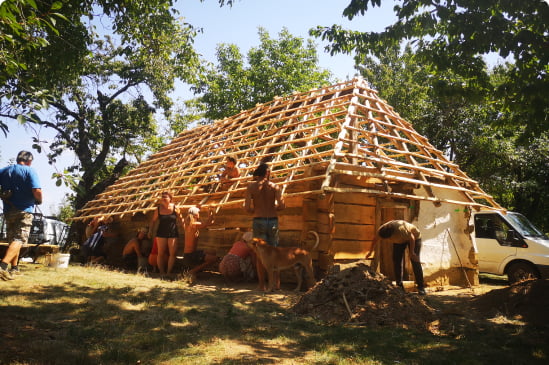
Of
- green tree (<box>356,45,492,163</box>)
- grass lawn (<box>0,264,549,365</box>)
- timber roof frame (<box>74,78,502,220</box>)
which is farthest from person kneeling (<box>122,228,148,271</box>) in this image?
green tree (<box>356,45,492,163</box>)

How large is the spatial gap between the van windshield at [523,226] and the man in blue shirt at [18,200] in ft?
35.2

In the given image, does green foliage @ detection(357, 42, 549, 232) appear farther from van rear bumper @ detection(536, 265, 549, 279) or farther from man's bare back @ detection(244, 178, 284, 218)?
man's bare back @ detection(244, 178, 284, 218)

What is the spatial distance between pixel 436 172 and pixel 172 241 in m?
6.03

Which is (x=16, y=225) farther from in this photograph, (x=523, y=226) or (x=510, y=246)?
(x=523, y=226)

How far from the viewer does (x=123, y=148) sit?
20.1 metres

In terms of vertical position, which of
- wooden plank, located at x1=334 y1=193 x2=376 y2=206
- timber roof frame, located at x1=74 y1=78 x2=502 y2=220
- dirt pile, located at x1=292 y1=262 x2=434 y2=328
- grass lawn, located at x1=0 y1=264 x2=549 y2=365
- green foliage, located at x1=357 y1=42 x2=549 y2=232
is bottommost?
grass lawn, located at x1=0 y1=264 x2=549 y2=365

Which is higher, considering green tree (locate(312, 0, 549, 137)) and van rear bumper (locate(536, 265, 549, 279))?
green tree (locate(312, 0, 549, 137))

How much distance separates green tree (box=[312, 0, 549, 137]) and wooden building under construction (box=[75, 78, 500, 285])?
1.60 metres

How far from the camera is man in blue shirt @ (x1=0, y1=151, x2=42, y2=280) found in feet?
19.9

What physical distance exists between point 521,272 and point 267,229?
6.96 metres

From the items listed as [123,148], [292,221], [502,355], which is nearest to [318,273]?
[292,221]

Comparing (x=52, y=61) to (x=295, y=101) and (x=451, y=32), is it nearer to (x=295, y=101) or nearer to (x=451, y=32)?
(x=295, y=101)

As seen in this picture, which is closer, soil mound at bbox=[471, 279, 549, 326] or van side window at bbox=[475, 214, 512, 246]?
soil mound at bbox=[471, 279, 549, 326]

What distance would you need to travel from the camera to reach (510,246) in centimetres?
966
